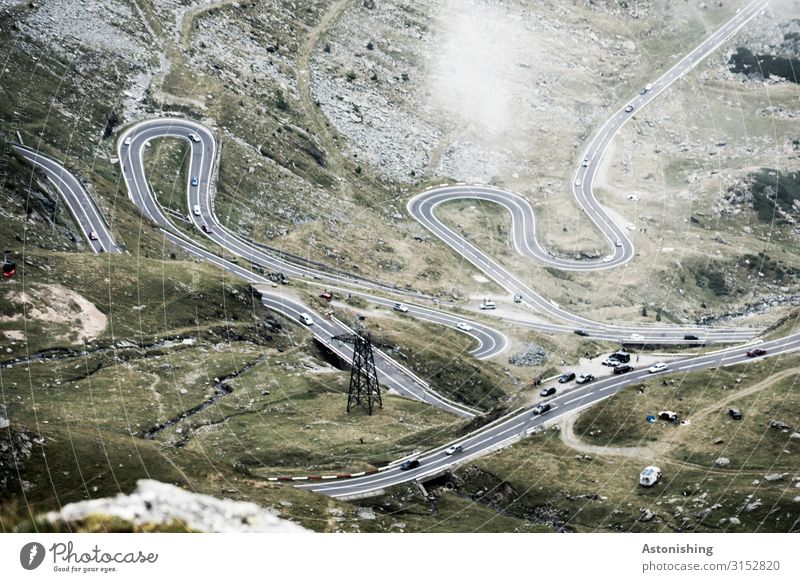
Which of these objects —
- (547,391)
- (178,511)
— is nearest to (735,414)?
(547,391)

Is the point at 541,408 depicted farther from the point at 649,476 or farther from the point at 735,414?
the point at 735,414

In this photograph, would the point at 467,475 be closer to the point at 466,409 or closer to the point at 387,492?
the point at 387,492

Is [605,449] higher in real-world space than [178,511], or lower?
higher

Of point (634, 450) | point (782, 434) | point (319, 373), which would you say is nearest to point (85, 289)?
point (319, 373)

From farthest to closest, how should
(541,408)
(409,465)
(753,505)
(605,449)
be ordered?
(541,408) → (605,449) → (409,465) → (753,505)

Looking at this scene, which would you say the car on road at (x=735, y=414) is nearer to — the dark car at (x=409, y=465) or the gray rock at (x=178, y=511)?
the dark car at (x=409, y=465)

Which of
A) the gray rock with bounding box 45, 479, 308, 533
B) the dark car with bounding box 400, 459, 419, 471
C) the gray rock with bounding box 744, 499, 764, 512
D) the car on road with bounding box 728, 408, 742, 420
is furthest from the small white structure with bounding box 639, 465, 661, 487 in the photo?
the gray rock with bounding box 45, 479, 308, 533
